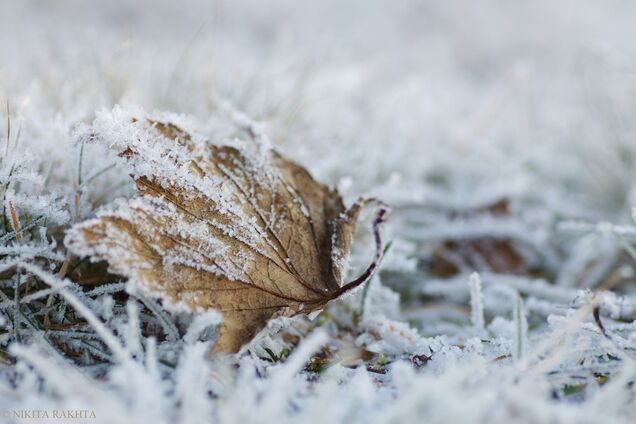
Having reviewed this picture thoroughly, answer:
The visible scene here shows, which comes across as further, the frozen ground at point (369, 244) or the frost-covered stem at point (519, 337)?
the frost-covered stem at point (519, 337)

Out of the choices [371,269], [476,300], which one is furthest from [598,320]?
[371,269]

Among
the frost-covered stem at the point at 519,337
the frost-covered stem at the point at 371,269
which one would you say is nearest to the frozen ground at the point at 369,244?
the frost-covered stem at the point at 519,337

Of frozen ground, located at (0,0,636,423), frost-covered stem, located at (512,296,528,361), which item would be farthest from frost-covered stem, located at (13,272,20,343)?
frost-covered stem, located at (512,296,528,361)

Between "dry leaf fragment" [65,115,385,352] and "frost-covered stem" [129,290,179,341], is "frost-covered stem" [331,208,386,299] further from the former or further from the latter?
"frost-covered stem" [129,290,179,341]

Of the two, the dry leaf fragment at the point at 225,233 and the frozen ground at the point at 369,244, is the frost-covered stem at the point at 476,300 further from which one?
the dry leaf fragment at the point at 225,233

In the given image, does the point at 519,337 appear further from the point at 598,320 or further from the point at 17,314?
the point at 17,314
